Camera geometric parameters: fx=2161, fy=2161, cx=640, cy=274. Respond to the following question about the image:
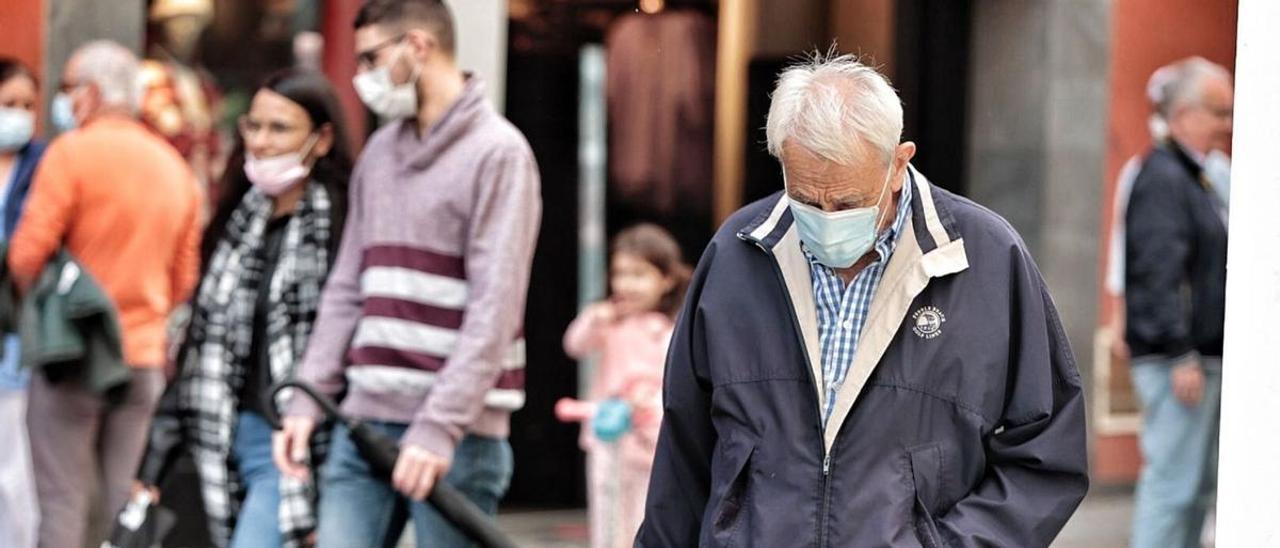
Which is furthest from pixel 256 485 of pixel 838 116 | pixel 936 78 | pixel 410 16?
pixel 936 78

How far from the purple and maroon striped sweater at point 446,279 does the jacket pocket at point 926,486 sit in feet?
5.40

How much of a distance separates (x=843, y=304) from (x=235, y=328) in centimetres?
223

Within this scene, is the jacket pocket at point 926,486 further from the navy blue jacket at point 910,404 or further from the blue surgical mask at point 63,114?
the blue surgical mask at point 63,114

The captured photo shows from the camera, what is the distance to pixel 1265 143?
11.7 feet

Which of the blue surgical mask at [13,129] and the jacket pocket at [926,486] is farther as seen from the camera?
the blue surgical mask at [13,129]

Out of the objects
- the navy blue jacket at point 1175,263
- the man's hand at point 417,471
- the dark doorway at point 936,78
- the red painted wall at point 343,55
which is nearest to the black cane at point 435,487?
the man's hand at point 417,471

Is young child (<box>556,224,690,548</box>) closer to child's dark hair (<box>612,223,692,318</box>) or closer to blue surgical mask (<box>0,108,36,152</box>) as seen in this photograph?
child's dark hair (<box>612,223,692,318</box>)

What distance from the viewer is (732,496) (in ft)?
11.1

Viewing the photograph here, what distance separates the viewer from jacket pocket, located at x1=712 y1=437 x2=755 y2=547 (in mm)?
3369

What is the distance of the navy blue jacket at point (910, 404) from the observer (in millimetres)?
3281

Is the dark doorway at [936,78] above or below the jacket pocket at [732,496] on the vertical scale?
above

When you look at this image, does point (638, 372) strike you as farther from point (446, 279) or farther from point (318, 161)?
point (446, 279)

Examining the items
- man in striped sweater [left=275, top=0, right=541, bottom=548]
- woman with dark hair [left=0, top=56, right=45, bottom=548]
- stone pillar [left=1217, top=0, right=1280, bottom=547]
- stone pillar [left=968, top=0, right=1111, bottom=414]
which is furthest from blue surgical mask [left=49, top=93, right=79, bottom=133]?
stone pillar [left=1217, top=0, right=1280, bottom=547]

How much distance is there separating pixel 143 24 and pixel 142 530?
3171mm
